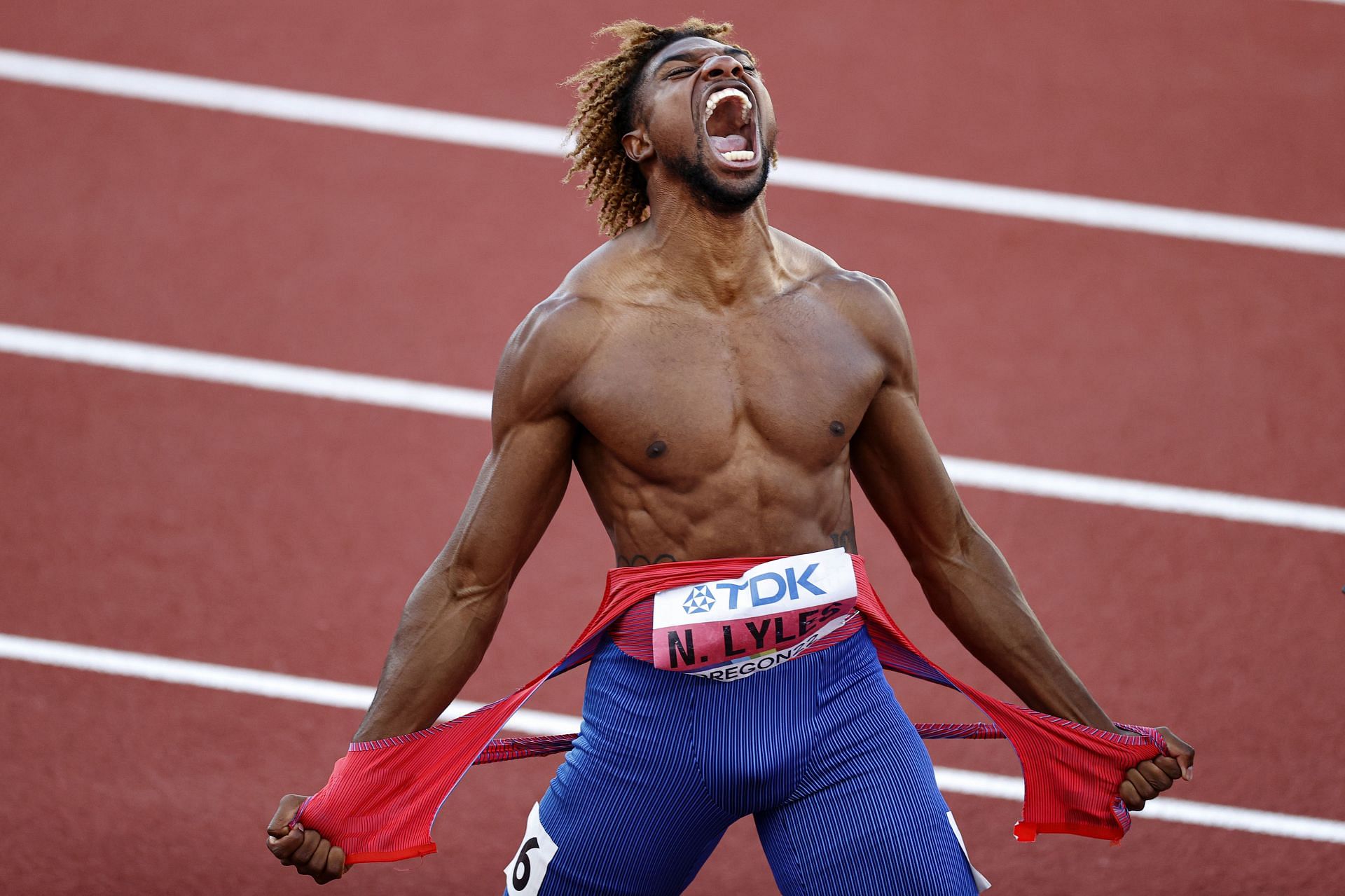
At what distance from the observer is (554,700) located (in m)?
5.01

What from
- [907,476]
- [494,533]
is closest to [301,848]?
[494,533]

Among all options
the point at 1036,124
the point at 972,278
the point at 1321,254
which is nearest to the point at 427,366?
the point at 972,278

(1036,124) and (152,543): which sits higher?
(1036,124)

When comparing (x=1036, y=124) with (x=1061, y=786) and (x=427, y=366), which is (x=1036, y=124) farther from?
(x=1061, y=786)

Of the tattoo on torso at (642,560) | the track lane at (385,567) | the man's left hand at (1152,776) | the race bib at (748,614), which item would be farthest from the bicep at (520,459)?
the track lane at (385,567)

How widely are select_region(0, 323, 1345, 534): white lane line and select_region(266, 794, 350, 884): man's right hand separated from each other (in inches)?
120

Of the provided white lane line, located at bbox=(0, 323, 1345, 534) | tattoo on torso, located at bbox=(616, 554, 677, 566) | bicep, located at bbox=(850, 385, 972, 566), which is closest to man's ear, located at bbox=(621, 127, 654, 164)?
bicep, located at bbox=(850, 385, 972, 566)

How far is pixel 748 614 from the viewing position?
2.69 meters

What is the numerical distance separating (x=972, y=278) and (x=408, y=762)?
371cm

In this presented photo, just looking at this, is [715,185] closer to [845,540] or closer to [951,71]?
[845,540]

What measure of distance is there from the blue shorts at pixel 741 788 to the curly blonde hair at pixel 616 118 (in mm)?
884

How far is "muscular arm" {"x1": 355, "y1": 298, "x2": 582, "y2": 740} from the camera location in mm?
2756

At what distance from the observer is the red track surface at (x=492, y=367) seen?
460 centimetres

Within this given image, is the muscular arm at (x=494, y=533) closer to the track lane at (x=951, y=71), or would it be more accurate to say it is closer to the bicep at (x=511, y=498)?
the bicep at (x=511, y=498)
